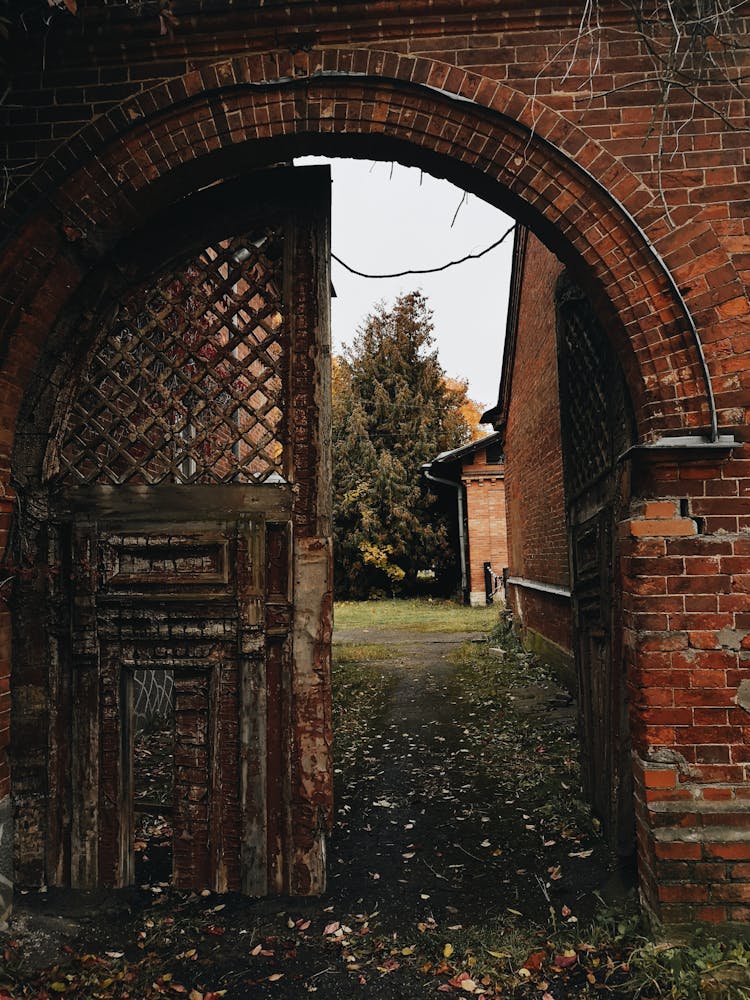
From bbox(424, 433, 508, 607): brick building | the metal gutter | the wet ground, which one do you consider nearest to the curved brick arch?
the wet ground

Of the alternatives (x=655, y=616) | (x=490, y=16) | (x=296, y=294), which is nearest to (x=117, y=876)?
(x=655, y=616)

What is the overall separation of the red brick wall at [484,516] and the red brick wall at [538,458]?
7221 mm

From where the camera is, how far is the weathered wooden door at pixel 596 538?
3.69m

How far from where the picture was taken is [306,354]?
3.91m

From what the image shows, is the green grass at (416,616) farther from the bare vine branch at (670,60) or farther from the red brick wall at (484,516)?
the bare vine branch at (670,60)

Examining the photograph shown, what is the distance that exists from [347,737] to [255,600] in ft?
13.0

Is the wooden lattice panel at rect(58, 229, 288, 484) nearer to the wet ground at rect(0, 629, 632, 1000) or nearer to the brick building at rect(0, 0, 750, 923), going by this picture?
the brick building at rect(0, 0, 750, 923)

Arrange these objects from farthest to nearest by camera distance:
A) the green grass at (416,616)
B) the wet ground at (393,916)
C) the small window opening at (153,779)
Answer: the green grass at (416,616) → the small window opening at (153,779) → the wet ground at (393,916)

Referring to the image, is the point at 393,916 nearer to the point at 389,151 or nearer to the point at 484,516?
the point at 389,151

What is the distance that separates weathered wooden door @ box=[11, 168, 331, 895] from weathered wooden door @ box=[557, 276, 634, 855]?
1.78 meters

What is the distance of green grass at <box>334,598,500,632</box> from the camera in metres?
16.1

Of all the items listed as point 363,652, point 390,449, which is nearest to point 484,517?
point 390,449

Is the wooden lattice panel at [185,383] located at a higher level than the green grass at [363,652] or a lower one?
higher

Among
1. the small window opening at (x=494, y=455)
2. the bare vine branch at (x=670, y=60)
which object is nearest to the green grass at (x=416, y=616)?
the small window opening at (x=494, y=455)
